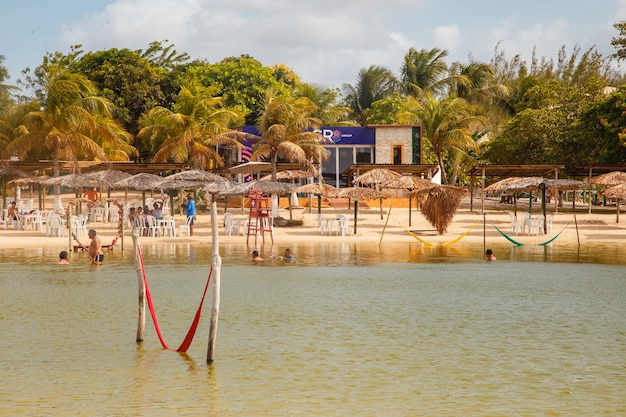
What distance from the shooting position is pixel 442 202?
29.2m

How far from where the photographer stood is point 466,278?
1845cm

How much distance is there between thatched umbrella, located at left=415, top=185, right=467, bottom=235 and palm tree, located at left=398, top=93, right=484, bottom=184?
2081 cm

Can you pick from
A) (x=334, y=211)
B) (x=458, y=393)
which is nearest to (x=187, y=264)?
(x=458, y=393)

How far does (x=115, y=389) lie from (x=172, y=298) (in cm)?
617

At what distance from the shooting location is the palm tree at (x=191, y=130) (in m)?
39.0

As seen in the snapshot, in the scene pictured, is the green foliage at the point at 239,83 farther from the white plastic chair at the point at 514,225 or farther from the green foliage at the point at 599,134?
the white plastic chair at the point at 514,225

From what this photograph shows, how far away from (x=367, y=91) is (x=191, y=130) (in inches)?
1104

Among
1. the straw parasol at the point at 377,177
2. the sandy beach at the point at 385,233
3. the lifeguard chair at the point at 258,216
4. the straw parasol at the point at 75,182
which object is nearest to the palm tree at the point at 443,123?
the sandy beach at the point at 385,233

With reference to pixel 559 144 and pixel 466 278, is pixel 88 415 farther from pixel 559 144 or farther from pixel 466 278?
pixel 559 144

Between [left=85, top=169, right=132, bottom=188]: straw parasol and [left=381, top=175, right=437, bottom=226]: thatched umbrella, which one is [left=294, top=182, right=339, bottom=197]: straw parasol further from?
[left=85, top=169, right=132, bottom=188]: straw parasol

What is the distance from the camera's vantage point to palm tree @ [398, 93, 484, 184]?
49688 mm

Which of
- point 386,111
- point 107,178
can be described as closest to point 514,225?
point 107,178

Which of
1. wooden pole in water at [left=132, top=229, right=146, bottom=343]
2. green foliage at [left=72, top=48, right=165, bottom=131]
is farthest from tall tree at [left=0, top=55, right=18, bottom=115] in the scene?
wooden pole in water at [left=132, top=229, right=146, bottom=343]

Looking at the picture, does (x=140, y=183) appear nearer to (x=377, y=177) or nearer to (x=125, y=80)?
(x=377, y=177)
